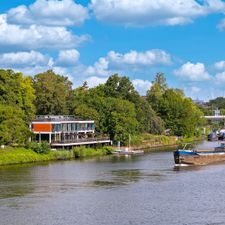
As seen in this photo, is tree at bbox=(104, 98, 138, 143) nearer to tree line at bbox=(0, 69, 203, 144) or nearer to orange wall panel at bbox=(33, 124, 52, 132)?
tree line at bbox=(0, 69, 203, 144)

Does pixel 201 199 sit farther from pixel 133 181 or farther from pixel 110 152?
pixel 110 152

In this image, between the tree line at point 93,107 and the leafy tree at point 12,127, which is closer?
the leafy tree at point 12,127

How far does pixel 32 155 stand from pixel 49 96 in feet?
82.0

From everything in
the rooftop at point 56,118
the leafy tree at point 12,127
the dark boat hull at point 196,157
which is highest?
the rooftop at point 56,118

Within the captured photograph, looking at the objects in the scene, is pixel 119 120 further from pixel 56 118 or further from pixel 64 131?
pixel 56 118

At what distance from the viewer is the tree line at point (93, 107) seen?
78.3 metres

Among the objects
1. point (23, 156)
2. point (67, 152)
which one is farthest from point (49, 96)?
point (23, 156)

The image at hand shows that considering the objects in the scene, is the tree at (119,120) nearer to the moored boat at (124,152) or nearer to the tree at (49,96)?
the moored boat at (124,152)

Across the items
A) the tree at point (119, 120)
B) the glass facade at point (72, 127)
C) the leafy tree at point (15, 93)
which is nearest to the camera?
the leafy tree at point (15, 93)

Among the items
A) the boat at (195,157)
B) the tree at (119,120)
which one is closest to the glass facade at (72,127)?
the tree at (119,120)

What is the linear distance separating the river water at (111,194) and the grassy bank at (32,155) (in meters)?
3.09

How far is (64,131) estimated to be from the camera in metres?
90.5

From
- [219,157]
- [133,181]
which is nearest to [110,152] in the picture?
[219,157]

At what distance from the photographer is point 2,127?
7369 cm
